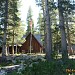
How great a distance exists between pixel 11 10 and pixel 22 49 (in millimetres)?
31035

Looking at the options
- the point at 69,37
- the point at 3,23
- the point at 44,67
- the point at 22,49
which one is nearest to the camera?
the point at 44,67

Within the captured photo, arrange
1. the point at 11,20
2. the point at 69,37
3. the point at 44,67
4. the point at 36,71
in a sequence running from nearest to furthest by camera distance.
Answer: the point at 36,71, the point at 44,67, the point at 11,20, the point at 69,37

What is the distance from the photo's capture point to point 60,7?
21.7 m

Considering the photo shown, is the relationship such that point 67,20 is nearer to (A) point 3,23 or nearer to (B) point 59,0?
(A) point 3,23

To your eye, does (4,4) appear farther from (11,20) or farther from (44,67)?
(44,67)

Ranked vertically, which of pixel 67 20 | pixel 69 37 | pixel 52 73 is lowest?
pixel 52 73

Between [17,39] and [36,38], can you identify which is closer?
[17,39]

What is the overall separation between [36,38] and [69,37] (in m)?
14.9

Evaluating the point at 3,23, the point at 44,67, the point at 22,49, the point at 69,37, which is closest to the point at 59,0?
the point at 3,23

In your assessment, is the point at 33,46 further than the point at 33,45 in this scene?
No

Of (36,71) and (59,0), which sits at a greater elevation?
(59,0)

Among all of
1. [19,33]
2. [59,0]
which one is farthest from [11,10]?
[19,33]

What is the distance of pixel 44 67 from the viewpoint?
12359 mm

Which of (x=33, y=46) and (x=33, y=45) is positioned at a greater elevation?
(x=33, y=45)
